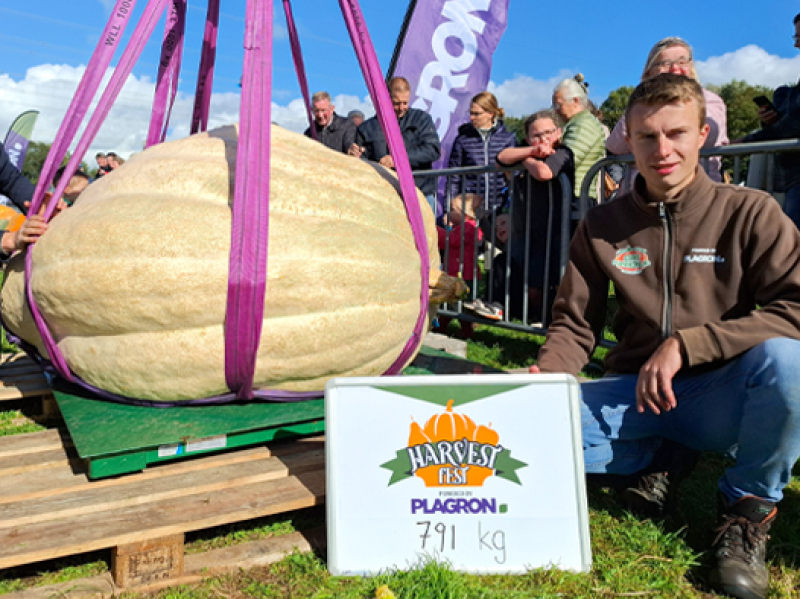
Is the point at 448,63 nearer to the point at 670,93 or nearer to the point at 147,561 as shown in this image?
the point at 670,93

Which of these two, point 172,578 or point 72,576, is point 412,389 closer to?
point 172,578

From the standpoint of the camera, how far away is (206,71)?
3439 mm

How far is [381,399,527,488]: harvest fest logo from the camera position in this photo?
1.98m

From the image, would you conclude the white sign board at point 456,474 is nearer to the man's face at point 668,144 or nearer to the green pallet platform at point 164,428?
the green pallet platform at point 164,428

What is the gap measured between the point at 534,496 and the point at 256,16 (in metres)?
1.88

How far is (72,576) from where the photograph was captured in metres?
2.02

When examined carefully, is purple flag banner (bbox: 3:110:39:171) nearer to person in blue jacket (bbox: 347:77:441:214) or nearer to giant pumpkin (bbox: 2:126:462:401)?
person in blue jacket (bbox: 347:77:441:214)

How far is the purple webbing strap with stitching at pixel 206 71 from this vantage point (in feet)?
10.6

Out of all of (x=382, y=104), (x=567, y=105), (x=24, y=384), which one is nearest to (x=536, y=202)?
(x=567, y=105)

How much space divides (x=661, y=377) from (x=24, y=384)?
10.3 feet

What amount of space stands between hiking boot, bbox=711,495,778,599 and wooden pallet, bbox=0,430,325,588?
126cm

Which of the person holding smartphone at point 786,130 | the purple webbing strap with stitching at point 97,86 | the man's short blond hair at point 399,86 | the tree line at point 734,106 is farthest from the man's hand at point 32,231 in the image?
the tree line at point 734,106

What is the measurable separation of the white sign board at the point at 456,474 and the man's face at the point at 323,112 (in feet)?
15.6

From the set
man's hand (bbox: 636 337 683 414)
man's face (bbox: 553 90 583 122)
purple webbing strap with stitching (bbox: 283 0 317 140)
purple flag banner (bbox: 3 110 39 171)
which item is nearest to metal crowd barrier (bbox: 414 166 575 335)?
man's face (bbox: 553 90 583 122)
